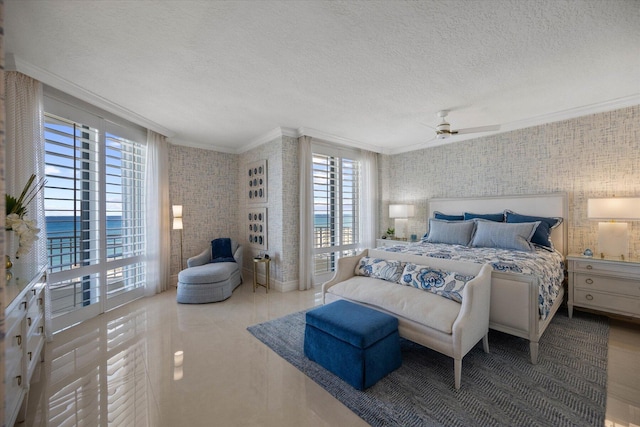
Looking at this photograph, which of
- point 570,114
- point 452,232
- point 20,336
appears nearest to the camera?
point 20,336

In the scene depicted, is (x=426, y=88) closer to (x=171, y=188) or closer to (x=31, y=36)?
(x=31, y=36)

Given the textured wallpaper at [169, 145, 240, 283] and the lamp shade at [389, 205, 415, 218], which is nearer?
the textured wallpaper at [169, 145, 240, 283]

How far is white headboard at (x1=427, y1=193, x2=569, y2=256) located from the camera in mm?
3570

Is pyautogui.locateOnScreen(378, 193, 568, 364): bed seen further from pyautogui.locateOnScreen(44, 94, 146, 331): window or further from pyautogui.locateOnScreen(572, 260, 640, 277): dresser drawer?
pyautogui.locateOnScreen(44, 94, 146, 331): window

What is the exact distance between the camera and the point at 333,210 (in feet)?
16.3

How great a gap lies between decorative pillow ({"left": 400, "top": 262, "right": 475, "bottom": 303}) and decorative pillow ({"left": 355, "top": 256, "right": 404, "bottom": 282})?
10cm

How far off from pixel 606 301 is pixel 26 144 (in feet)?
21.0

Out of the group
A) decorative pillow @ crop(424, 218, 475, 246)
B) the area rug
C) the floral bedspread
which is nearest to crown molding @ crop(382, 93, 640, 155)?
decorative pillow @ crop(424, 218, 475, 246)

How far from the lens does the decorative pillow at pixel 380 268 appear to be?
111 inches

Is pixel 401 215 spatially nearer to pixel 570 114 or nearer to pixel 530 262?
pixel 530 262

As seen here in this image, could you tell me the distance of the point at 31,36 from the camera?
202 cm

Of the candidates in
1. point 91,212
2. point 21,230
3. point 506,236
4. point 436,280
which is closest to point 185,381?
point 21,230

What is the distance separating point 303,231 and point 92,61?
127 inches

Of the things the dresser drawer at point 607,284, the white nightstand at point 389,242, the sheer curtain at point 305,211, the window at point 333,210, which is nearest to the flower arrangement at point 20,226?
the sheer curtain at point 305,211
